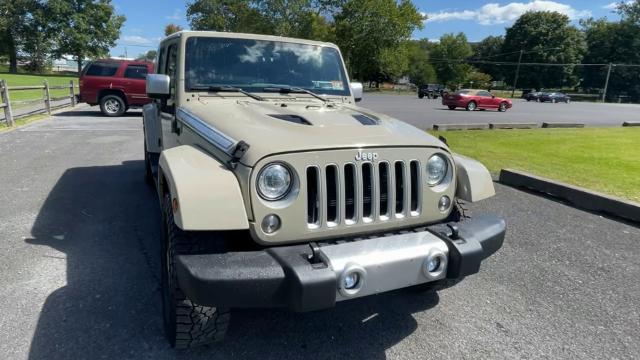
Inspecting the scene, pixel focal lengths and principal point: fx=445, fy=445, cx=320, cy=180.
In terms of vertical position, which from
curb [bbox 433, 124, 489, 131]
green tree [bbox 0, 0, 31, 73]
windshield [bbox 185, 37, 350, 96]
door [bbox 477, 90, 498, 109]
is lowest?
curb [bbox 433, 124, 489, 131]

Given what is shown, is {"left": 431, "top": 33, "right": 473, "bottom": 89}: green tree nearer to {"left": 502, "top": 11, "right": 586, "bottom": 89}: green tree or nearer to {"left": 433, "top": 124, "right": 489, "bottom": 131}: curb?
{"left": 502, "top": 11, "right": 586, "bottom": 89}: green tree

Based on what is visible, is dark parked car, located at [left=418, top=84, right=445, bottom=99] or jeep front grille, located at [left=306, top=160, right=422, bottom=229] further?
dark parked car, located at [left=418, top=84, right=445, bottom=99]

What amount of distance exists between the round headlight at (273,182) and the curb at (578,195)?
480 cm

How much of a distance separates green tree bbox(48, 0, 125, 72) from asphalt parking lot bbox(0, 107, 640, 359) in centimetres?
5897

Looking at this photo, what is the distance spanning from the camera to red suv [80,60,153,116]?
588 inches

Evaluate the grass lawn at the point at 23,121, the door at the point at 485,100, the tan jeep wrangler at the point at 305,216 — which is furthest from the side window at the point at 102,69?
the door at the point at 485,100

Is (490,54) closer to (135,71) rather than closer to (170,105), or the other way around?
(135,71)

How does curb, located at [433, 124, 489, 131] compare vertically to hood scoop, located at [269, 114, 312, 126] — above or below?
below

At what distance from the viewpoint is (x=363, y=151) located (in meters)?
2.46

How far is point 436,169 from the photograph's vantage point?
2799mm

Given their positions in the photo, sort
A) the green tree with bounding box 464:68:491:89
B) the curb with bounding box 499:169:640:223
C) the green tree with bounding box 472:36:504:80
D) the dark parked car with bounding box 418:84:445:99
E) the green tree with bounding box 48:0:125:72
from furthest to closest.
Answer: the green tree with bounding box 472:36:504:80 < the green tree with bounding box 464:68:491:89 < the green tree with bounding box 48:0:125:72 < the dark parked car with bounding box 418:84:445:99 < the curb with bounding box 499:169:640:223

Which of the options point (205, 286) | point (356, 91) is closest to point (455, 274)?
point (205, 286)

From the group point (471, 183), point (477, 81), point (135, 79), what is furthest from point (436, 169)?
point (477, 81)

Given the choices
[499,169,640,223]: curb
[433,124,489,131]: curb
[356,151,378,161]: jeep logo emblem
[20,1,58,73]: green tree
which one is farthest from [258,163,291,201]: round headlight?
[20,1,58,73]: green tree
